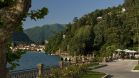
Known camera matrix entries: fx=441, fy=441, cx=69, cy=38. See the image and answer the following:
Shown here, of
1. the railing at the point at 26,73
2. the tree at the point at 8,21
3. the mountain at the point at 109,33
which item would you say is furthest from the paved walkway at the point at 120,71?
the mountain at the point at 109,33

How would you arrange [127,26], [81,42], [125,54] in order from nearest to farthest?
[125,54] → [127,26] → [81,42]

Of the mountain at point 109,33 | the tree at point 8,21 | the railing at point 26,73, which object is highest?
the mountain at point 109,33

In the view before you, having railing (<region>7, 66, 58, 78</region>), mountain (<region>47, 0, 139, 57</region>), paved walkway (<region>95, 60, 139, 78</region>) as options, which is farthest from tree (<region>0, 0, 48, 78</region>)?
mountain (<region>47, 0, 139, 57</region>)

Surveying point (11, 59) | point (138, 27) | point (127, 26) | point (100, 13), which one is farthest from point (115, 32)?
point (11, 59)

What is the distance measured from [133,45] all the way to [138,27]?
792 inches

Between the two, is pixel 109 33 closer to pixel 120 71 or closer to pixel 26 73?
pixel 120 71

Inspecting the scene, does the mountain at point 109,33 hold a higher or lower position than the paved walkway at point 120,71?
higher

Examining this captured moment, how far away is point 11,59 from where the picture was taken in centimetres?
841

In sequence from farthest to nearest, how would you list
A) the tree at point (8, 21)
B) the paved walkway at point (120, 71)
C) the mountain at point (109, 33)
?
the mountain at point (109, 33) < the paved walkway at point (120, 71) < the tree at point (8, 21)

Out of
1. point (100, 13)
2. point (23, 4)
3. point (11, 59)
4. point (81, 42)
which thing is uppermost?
point (100, 13)

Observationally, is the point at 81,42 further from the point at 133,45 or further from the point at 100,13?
the point at 100,13

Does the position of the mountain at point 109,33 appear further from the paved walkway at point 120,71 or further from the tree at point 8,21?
the tree at point 8,21

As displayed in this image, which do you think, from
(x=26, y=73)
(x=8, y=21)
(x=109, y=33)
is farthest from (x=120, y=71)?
(x=109, y=33)

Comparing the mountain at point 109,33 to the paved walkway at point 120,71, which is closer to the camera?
the paved walkway at point 120,71
